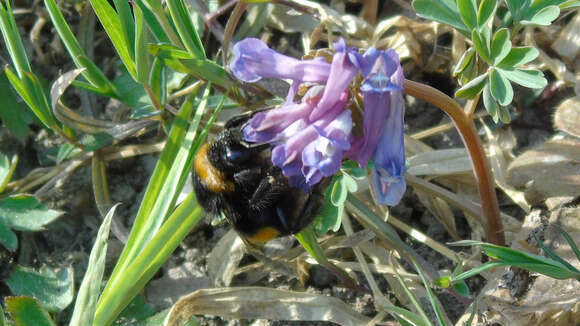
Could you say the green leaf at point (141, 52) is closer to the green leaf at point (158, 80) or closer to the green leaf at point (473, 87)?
the green leaf at point (158, 80)

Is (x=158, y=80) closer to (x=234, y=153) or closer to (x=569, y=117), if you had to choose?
(x=234, y=153)

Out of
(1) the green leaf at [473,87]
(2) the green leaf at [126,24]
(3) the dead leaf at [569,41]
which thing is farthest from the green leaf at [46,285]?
(3) the dead leaf at [569,41]

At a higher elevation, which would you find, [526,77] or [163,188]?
[526,77]

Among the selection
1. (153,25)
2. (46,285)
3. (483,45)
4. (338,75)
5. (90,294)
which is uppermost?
(338,75)

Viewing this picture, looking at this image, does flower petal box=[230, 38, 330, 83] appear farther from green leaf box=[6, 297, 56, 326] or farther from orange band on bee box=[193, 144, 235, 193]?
green leaf box=[6, 297, 56, 326]

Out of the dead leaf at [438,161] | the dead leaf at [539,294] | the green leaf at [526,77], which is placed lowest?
the dead leaf at [539,294]

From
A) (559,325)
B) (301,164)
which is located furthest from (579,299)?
(301,164)

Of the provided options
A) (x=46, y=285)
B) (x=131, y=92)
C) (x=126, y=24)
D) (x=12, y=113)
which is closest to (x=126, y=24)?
(x=126, y=24)
